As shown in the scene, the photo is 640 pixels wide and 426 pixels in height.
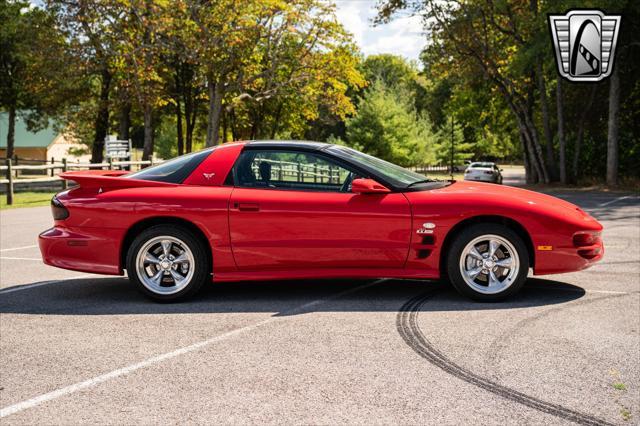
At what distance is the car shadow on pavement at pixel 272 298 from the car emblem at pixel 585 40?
1892 cm

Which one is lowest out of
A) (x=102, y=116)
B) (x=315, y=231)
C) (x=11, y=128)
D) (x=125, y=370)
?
(x=125, y=370)

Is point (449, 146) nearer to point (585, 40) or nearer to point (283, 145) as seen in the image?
point (585, 40)

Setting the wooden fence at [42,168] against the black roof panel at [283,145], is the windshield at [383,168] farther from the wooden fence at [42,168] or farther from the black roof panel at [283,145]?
the wooden fence at [42,168]

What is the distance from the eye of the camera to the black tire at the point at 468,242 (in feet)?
19.5

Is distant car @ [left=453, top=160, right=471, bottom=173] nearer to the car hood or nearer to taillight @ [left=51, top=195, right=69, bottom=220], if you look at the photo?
the car hood

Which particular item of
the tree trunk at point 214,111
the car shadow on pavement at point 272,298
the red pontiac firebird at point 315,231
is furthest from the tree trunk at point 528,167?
the red pontiac firebird at point 315,231

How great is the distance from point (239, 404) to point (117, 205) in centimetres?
315

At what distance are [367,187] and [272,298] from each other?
143cm

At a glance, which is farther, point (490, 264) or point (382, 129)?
point (382, 129)

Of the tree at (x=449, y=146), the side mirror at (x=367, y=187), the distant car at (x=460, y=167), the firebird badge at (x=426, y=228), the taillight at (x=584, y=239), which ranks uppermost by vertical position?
the tree at (x=449, y=146)

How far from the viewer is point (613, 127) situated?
26.8 meters

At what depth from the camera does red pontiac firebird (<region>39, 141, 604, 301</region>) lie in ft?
19.5

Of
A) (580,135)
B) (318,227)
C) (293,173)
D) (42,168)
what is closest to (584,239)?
(318,227)

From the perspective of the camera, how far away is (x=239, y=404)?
3.56 m
